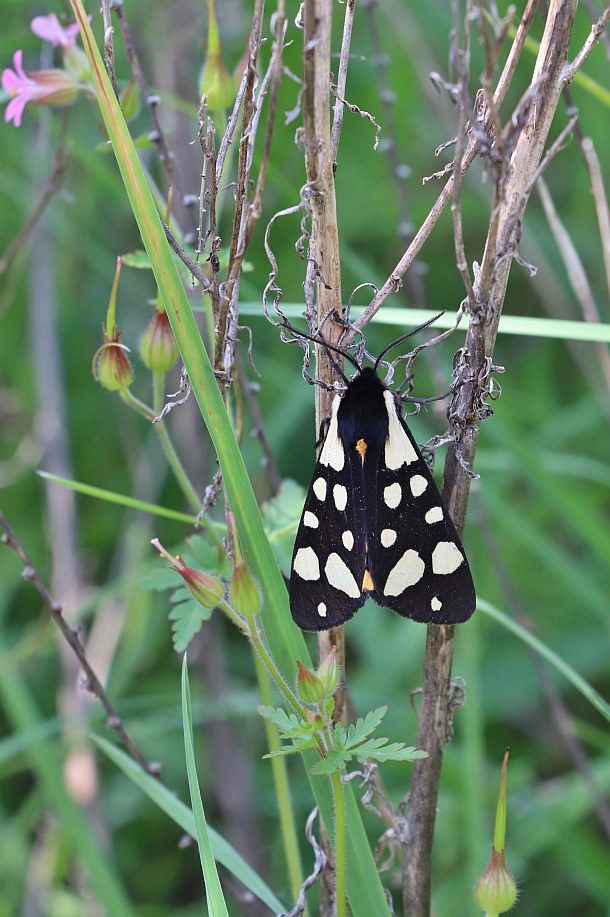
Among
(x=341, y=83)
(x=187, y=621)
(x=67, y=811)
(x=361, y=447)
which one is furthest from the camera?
(x=67, y=811)

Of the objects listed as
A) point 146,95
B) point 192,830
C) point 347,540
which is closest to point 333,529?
point 347,540

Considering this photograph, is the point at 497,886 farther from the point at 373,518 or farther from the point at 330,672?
the point at 373,518

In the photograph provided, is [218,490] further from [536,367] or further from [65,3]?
[536,367]

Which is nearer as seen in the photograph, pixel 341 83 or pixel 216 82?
pixel 341 83

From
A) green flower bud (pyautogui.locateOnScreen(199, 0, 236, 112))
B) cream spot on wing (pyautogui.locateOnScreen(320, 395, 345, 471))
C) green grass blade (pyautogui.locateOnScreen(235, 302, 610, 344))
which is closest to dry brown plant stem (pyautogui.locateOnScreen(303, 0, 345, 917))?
cream spot on wing (pyautogui.locateOnScreen(320, 395, 345, 471))

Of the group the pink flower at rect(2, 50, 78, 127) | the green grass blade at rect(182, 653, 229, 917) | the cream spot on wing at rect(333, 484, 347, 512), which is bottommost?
the green grass blade at rect(182, 653, 229, 917)

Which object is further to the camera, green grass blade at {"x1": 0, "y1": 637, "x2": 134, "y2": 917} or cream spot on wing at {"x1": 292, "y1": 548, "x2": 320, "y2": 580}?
green grass blade at {"x1": 0, "y1": 637, "x2": 134, "y2": 917}

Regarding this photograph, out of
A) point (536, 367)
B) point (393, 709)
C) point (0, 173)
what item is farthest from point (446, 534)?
point (536, 367)

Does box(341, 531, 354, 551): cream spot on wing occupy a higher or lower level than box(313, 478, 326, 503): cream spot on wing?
lower

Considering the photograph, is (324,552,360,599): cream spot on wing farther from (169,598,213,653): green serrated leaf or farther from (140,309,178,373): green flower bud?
(140,309,178,373): green flower bud
